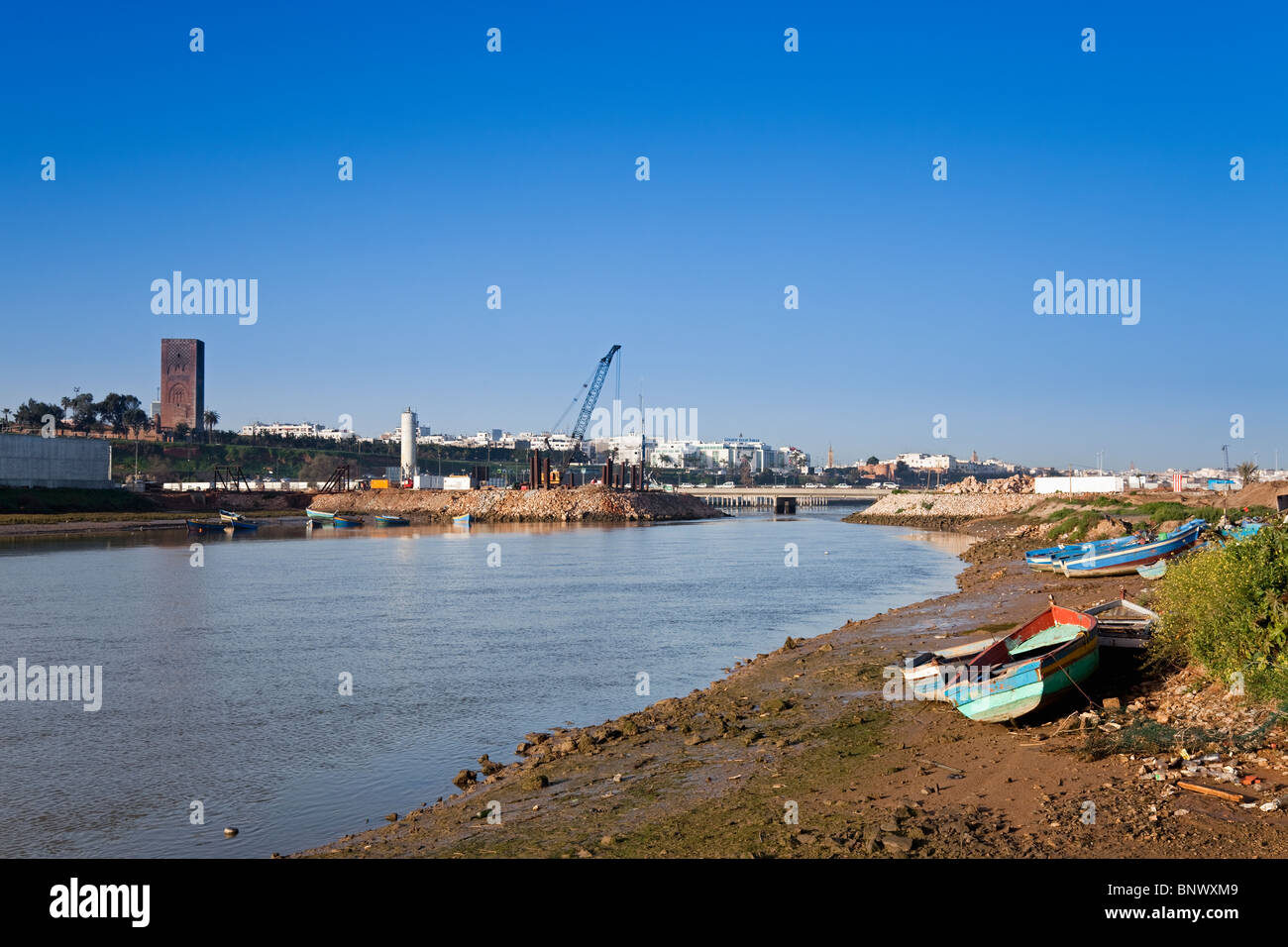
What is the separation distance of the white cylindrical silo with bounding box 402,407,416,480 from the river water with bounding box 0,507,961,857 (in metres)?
130

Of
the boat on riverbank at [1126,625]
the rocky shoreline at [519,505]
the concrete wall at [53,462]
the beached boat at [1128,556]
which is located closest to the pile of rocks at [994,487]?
the rocky shoreline at [519,505]

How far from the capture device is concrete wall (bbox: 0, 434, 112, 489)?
109 m

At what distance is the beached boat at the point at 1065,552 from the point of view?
36312mm

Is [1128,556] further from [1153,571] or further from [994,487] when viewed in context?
[994,487]

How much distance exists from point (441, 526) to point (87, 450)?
4601cm

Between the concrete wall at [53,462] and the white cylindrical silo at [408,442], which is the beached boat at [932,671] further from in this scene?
the white cylindrical silo at [408,442]

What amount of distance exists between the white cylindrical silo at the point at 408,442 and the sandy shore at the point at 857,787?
17778 cm

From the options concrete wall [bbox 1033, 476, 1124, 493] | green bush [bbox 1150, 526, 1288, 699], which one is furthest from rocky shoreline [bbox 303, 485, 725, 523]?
green bush [bbox 1150, 526, 1288, 699]

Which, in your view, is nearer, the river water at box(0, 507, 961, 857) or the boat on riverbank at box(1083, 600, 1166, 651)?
the river water at box(0, 507, 961, 857)

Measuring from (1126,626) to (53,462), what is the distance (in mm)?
127832

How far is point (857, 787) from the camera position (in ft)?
40.0

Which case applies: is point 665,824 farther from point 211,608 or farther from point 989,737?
point 211,608

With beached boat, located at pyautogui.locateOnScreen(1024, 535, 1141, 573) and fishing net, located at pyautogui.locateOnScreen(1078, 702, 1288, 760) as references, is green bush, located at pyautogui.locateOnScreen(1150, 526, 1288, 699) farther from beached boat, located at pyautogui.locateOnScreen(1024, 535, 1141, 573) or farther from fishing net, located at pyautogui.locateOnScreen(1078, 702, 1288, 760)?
beached boat, located at pyautogui.locateOnScreen(1024, 535, 1141, 573)

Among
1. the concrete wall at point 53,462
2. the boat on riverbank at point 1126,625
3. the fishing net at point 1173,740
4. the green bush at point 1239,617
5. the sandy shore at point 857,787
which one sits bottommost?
the sandy shore at point 857,787
